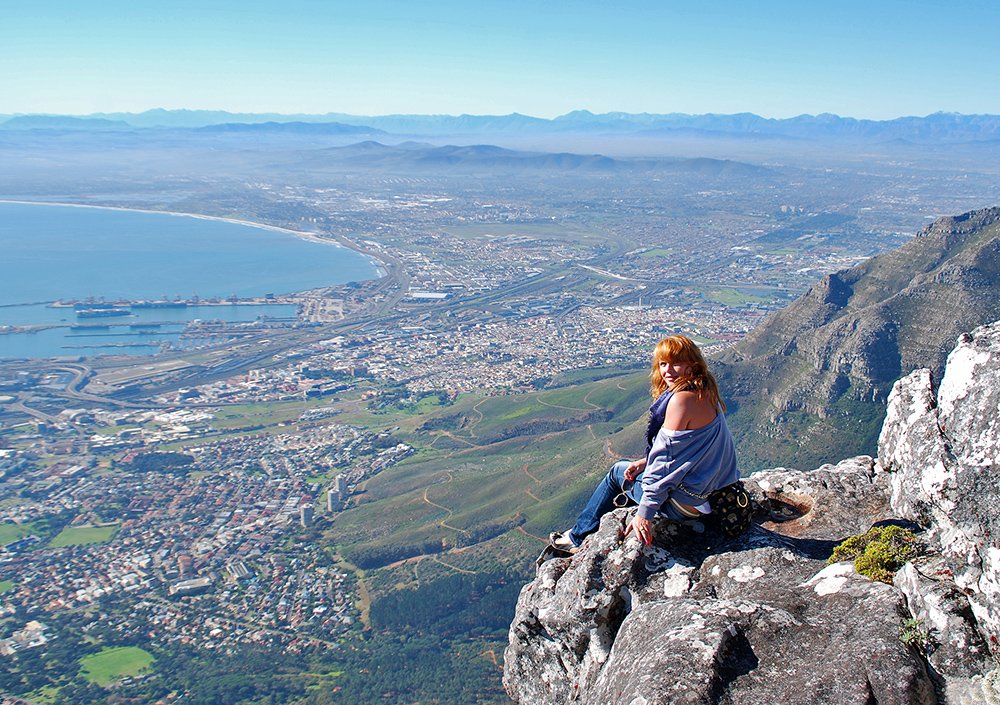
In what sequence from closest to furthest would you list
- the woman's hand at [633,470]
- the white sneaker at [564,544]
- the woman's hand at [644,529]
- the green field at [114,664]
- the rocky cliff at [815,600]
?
the rocky cliff at [815,600], the woman's hand at [644,529], the woman's hand at [633,470], the white sneaker at [564,544], the green field at [114,664]

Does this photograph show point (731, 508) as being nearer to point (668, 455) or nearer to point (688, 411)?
point (668, 455)

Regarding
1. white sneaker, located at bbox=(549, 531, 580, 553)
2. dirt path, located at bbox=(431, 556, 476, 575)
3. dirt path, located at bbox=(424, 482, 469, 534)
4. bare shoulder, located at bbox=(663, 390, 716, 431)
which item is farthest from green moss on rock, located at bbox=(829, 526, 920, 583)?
dirt path, located at bbox=(424, 482, 469, 534)

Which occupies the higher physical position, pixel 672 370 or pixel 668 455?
pixel 672 370

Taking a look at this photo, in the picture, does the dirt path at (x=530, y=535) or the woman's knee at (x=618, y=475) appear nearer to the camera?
the woman's knee at (x=618, y=475)

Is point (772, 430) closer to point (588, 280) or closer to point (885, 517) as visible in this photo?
point (885, 517)

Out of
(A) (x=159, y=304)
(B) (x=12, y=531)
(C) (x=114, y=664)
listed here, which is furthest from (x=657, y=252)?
(C) (x=114, y=664)

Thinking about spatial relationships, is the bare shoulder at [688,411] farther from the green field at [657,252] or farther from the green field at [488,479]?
the green field at [657,252]

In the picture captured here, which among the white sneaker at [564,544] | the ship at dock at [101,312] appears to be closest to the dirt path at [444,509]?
the white sneaker at [564,544]
